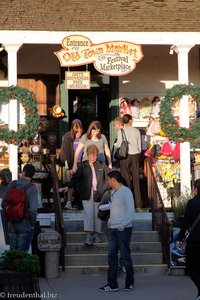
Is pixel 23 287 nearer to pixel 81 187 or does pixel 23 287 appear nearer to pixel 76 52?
pixel 81 187

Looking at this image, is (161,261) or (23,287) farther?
(161,261)

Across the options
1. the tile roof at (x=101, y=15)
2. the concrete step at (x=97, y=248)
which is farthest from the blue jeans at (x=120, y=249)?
the tile roof at (x=101, y=15)

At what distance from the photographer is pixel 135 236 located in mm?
14266

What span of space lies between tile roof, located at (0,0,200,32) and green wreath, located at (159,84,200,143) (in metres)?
1.21

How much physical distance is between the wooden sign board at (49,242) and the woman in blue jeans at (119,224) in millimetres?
1563

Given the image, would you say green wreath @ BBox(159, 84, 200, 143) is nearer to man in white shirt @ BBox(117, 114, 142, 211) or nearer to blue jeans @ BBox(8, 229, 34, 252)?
man in white shirt @ BBox(117, 114, 142, 211)

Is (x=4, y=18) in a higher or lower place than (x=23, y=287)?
higher

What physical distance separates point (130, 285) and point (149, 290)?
0.35m

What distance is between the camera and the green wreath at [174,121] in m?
15.5

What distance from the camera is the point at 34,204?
11.5 meters

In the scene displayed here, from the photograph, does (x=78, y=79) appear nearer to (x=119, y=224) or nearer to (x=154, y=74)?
(x=154, y=74)

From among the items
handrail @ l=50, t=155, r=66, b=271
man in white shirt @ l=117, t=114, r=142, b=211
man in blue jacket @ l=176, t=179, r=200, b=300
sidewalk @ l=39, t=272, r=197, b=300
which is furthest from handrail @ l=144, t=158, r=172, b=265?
man in blue jacket @ l=176, t=179, r=200, b=300

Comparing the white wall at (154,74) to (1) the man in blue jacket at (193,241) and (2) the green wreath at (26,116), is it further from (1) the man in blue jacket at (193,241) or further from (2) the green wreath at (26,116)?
(1) the man in blue jacket at (193,241)

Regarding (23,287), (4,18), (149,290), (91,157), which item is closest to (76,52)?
(4,18)
